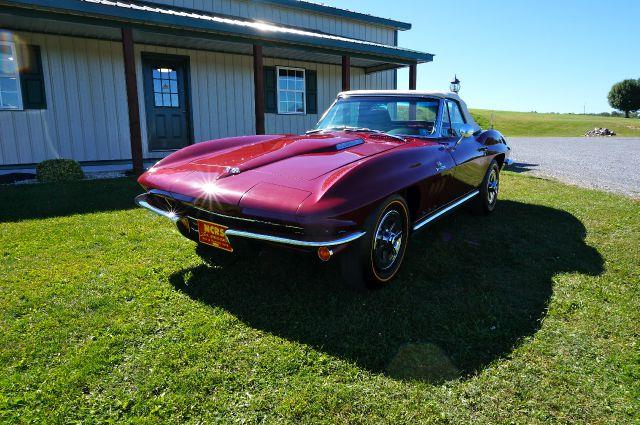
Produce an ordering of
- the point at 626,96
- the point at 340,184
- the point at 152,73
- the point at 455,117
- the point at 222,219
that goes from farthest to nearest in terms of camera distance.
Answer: the point at 626,96 < the point at 152,73 < the point at 455,117 < the point at 222,219 < the point at 340,184

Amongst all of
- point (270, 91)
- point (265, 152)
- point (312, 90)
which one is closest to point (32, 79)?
point (270, 91)

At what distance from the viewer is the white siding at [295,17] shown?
1093 centimetres

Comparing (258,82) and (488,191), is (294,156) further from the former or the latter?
(258,82)

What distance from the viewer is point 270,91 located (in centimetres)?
1193

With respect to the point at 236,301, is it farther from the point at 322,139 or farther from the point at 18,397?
the point at 322,139

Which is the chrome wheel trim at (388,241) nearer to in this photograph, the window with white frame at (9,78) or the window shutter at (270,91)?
the window with white frame at (9,78)

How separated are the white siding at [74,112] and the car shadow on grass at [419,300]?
712 centimetres

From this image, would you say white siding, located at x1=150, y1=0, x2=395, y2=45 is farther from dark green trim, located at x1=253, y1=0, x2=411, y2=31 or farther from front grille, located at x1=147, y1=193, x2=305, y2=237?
front grille, located at x1=147, y1=193, x2=305, y2=237

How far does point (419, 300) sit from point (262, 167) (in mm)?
1462

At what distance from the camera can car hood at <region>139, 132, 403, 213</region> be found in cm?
277

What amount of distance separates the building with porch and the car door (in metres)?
5.49

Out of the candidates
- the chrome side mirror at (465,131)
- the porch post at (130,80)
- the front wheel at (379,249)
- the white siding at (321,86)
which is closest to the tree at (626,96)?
the white siding at (321,86)

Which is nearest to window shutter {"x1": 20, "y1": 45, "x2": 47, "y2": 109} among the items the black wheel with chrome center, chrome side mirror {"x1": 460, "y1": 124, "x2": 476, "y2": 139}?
chrome side mirror {"x1": 460, "y1": 124, "x2": 476, "y2": 139}

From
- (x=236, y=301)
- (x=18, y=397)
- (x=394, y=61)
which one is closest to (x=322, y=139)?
(x=236, y=301)
